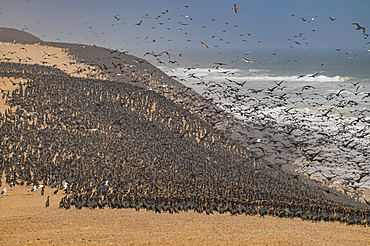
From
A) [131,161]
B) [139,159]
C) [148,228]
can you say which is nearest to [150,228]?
[148,228]

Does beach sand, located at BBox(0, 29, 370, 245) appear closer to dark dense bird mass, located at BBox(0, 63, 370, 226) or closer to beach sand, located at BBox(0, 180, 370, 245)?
beach sand, located at BBox(0, 180, 370, 245)

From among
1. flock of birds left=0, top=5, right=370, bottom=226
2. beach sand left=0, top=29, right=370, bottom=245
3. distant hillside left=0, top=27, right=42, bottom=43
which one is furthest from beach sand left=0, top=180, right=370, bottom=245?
distant hillside left=0, top=27, right=42, bottom=43

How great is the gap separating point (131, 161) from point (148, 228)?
10.8 metres

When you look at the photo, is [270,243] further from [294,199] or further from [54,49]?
[54,49]

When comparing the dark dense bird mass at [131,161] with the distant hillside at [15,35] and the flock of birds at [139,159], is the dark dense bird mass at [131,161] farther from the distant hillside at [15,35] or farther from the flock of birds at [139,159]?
the distant hillside at [15,35]

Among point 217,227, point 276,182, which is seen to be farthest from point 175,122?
point 217,227

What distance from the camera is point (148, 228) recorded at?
1399cm

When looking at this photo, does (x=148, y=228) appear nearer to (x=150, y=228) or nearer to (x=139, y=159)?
(x=150, y=228)

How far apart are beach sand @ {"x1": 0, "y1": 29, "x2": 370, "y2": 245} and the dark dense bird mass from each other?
99 centimetres

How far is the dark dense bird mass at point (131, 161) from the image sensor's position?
687 inches

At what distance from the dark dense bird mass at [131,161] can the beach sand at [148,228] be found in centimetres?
99

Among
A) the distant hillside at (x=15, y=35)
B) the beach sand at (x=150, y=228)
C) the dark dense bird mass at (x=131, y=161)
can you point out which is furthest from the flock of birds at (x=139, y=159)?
the distant hillside at (x=15, y=35)

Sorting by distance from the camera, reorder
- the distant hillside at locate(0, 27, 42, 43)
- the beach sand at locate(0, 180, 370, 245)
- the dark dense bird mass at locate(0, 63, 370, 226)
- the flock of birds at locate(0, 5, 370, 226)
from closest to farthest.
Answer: the beach sand at locate(0, 180, 370, 245) → the dark dense bird mass at locate(0, 63, 370, 226) → the flock of birds at locate(0, 5, 370, 226) → the distant hillside at locate(0, 27, 42, 43)

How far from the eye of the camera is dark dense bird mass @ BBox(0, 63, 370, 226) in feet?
57.3
